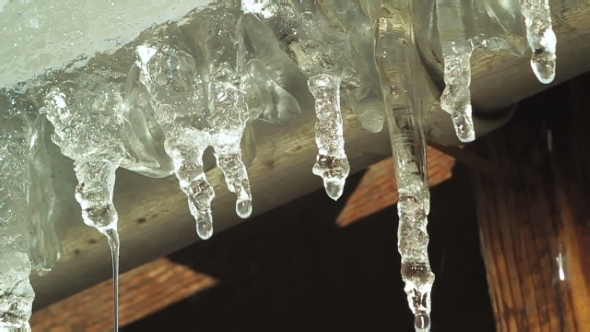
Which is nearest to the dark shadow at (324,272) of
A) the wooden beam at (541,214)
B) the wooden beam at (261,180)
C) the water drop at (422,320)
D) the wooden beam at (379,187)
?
the wooden beam at (379,187)

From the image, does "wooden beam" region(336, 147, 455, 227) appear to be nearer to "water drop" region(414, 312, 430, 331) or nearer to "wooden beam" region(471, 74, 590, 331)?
"wooden beam" region(471, 74, 590, 331)

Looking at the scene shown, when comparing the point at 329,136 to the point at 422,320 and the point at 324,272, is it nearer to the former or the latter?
the point at 422,320

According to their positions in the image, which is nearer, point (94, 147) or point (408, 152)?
point (408, 152)

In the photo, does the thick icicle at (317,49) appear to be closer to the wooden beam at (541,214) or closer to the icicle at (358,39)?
the icicle at (358,39)

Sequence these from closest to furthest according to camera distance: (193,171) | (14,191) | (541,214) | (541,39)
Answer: (541,39) → (193,171) → (14,191) → (541,214)

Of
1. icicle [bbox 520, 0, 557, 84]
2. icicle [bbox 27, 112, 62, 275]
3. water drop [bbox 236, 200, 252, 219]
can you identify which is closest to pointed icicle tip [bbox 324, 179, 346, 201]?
water drop [bbox 236, 200, 252, 219]

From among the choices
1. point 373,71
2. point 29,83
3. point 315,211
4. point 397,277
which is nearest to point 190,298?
point 315,211

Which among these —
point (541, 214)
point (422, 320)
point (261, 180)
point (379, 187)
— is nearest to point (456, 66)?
point (422, 320)
